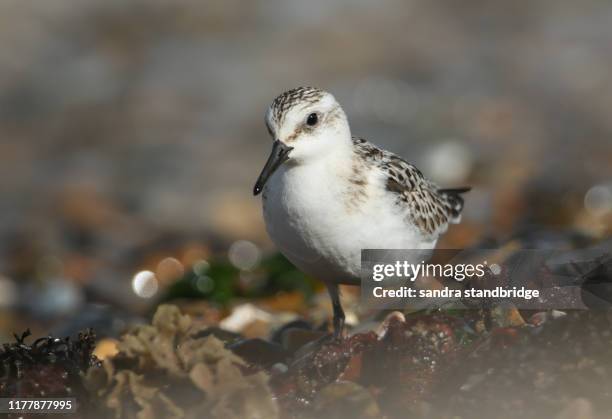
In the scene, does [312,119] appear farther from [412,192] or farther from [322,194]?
[412,192]

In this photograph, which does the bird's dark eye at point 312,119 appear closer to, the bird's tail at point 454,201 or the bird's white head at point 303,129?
the bird's white head at point 303,129

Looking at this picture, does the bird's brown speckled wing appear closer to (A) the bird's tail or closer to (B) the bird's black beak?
(A) the bird's tail

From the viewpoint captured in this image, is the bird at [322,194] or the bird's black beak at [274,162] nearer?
the bird's black beak at [274,162]

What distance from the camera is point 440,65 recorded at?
683 inches

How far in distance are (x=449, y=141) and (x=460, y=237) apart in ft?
12.7

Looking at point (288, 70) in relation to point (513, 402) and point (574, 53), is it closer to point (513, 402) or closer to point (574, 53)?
point (574, 53)

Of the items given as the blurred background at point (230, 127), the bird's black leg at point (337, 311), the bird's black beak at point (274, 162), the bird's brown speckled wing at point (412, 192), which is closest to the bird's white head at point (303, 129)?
the bird's black beak at point (274, 162)

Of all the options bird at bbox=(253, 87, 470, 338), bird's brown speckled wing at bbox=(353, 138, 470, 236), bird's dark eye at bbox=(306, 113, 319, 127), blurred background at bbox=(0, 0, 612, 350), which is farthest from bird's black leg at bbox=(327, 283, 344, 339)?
blurred background at bbox=(0, 0, 612, 350)

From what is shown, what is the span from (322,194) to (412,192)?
1.02 m

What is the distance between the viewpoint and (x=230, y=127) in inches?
628

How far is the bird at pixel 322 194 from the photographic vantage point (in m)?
5.86

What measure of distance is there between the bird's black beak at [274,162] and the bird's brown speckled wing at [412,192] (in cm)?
67

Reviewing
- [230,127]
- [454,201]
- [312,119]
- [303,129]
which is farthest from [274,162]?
[230,127]

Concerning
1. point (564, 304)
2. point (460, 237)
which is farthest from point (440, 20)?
point (564, 304)
